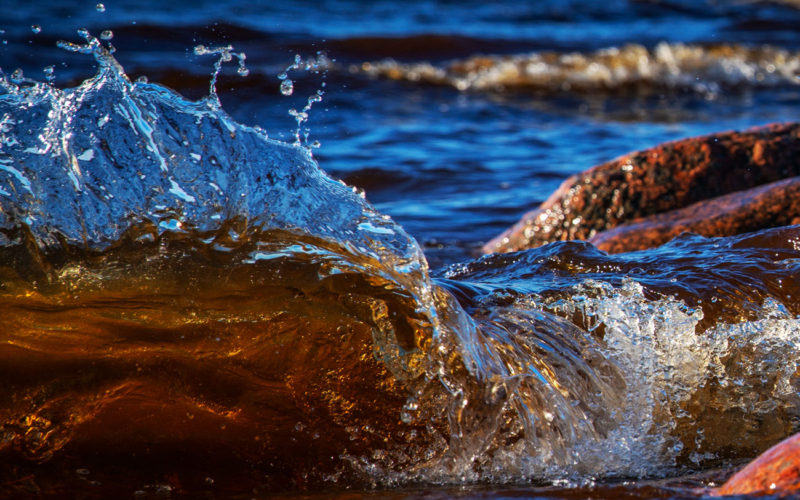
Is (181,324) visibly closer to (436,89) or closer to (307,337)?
(307,337)

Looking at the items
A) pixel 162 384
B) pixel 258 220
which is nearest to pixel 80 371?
pixel 162 384

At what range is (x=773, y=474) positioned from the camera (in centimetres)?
203

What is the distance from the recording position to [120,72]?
294 cm

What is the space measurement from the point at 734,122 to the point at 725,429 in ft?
22.5

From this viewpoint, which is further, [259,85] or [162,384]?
[259,85]

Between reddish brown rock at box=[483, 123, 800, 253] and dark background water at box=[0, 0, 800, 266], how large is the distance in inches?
21.6

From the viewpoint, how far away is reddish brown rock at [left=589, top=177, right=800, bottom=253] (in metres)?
4.30

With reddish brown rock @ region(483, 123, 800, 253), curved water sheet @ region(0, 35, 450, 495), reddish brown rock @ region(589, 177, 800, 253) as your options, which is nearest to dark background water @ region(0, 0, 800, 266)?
reddish brown rock @ region(483, 123, 800, 253)

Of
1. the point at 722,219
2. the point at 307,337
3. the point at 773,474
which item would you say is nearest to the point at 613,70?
the point at 722,219

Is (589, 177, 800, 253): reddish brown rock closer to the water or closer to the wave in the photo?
the water

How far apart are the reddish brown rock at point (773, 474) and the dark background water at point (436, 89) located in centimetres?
299

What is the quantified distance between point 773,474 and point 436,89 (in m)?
8.75

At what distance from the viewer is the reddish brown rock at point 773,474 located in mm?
1998

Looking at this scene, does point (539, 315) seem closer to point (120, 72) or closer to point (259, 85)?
point (120, 72)
